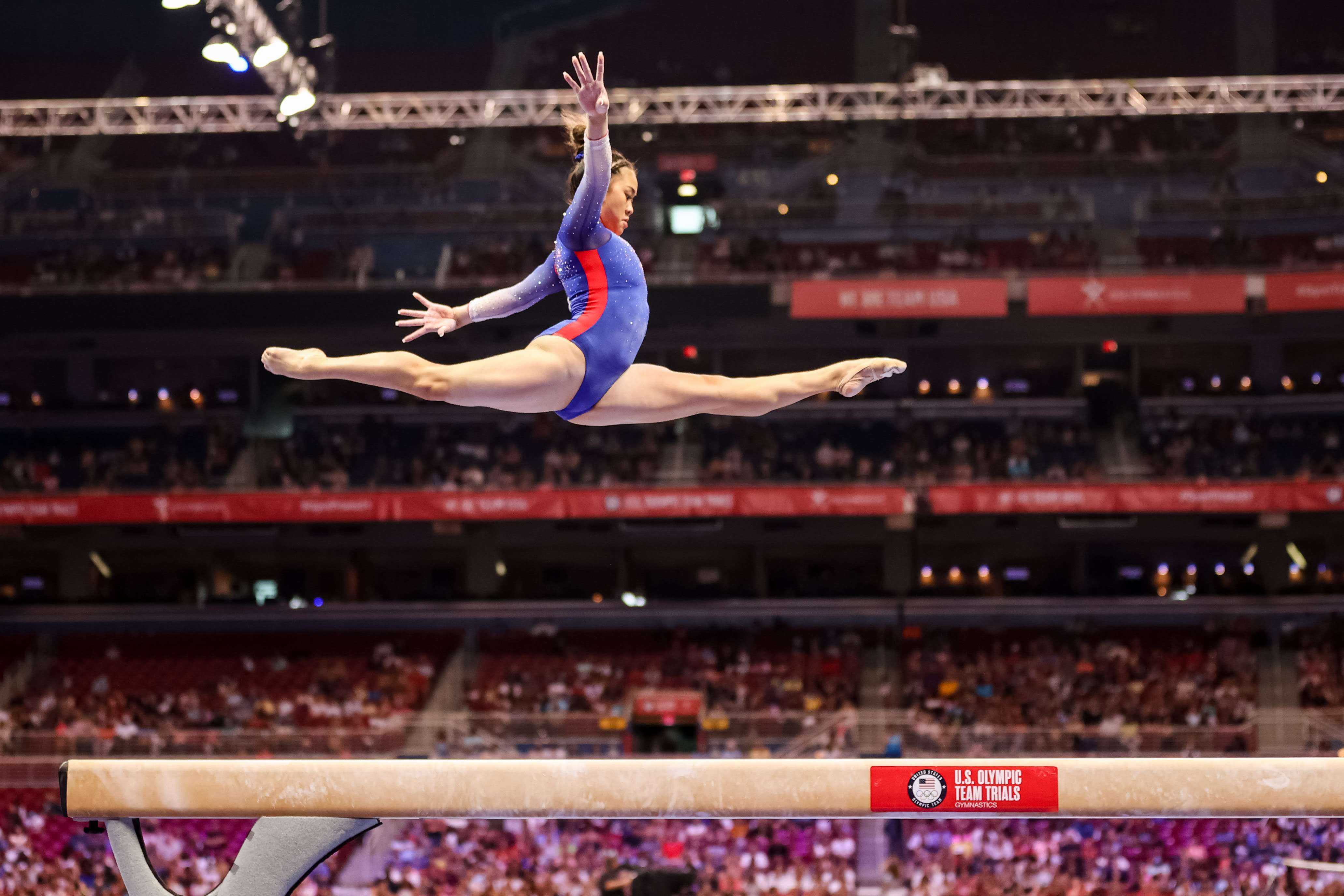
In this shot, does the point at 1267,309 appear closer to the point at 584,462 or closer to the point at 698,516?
the point at 698,516

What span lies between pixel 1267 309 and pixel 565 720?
1165 centimetres

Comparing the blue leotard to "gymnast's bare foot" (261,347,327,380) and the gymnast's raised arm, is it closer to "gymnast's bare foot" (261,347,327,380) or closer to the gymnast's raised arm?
the gymnast's raised arm

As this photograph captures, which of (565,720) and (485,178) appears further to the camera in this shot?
(485,178)

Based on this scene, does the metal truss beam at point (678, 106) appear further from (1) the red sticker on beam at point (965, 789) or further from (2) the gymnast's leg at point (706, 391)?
(1) the red sticker on beam at point (965, 789)

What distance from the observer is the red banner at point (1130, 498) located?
58.9 feet

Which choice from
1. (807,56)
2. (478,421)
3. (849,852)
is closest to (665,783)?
(849,852)

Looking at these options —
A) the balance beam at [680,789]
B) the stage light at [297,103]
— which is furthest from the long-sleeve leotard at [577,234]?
the stage light at [297,103]

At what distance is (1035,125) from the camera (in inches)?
850

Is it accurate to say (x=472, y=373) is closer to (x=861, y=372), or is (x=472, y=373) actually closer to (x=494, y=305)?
(x=494, y=305)

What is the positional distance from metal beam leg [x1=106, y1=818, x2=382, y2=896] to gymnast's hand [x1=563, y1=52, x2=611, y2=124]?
2733 mm

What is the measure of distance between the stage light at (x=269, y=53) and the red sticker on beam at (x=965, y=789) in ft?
39.6

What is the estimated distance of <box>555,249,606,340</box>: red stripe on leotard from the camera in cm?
459

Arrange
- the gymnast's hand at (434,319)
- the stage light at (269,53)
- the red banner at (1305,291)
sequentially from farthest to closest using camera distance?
1. the red banner at (1305,291)
2. the stage light at (269,53)
3. the gymnast's hand at (434,319)

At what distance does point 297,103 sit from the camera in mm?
15016
